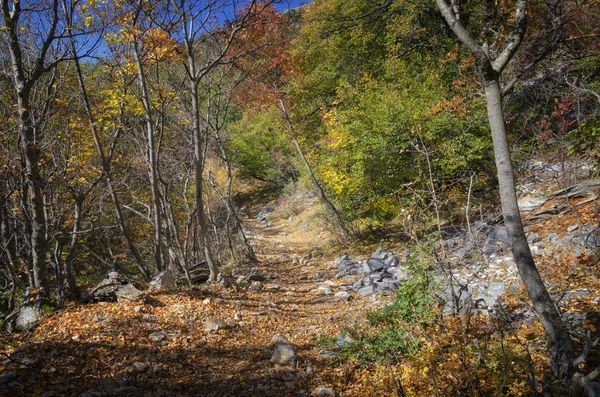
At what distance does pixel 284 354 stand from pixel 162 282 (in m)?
3.51

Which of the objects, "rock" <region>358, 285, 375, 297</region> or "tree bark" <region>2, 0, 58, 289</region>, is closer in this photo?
"tree bark" <region>2, 0, 58, 289</region>

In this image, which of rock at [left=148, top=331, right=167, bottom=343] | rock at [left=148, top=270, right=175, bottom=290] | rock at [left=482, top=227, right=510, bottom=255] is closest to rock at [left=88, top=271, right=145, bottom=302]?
rock at [left=148, top=270, right=175, bottom=290]

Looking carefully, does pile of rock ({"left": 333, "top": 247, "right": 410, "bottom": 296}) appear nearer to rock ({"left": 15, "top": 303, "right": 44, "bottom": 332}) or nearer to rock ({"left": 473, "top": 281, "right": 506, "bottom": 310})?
rock ({"left": 473, "top": 281, "right": 506, "bottom": 310})

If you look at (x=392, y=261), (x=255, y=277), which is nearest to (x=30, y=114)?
(x=255, y=277)

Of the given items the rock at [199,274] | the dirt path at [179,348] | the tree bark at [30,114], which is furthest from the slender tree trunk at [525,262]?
the rock at [199,274]

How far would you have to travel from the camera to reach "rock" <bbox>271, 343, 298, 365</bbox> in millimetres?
4461

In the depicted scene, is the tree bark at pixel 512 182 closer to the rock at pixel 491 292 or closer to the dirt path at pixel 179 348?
the rock at pixel 491 292

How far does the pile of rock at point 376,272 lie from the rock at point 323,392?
329cm

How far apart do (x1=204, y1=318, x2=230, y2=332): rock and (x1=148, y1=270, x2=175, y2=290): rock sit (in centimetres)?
173

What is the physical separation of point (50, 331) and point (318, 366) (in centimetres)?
370

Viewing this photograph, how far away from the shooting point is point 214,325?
5523 millimetres

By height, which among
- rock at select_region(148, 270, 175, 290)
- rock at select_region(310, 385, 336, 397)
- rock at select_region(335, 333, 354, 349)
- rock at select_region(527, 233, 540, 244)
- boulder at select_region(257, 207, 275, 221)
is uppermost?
rock at select_region(148, 270, 175, 290)

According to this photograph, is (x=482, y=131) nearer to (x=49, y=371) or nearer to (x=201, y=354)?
(x=201, y=354)

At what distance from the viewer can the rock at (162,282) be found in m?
6.82
